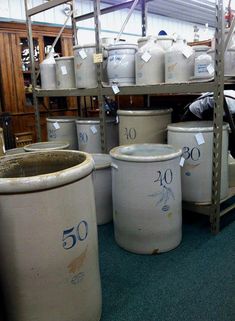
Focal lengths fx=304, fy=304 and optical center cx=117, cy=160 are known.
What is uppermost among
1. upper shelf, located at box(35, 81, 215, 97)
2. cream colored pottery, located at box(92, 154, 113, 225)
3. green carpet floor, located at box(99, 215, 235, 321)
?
upper shelf, located at box(35, 81, 215, 97)

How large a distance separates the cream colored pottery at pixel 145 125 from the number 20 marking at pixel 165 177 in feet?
2.02

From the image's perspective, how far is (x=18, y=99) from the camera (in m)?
4.21

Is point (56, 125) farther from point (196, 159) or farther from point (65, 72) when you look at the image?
point (196, 159)

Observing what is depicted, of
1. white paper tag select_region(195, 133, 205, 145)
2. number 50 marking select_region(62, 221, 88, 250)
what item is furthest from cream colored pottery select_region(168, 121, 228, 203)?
number 50 marking select_region(62, 221, 88, 250)

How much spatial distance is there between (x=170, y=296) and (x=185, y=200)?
0.80 meters

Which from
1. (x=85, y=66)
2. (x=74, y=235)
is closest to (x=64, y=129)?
(x=85, y=66)

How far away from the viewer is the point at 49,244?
3.29ft

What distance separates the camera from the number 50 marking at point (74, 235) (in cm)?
103

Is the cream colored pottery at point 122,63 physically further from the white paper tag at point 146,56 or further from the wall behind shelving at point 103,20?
the wall behind shelving at point 103,20

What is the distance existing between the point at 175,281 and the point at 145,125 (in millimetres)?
1150

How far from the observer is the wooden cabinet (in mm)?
4008

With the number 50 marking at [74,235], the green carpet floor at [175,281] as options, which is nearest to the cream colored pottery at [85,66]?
the green carpet floor at [175,281]

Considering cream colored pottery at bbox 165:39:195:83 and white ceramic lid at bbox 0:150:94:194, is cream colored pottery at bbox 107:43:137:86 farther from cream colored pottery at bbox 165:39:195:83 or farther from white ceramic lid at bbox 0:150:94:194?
white ceramic lid at bbox 0:150:94:194

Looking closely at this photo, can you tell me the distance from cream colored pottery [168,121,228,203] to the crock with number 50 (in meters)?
1.04
